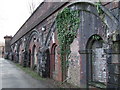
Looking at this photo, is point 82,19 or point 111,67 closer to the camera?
point 111,67

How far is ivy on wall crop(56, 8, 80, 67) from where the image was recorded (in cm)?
920

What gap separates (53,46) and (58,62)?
56.1 inches

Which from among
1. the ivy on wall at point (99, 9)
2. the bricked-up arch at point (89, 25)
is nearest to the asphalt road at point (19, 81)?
the bricked-up arch at point (89, 25)

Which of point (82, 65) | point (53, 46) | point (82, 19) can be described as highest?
point (82, 19)

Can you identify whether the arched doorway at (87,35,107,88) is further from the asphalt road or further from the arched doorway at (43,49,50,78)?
the arched doorway at (43,49,50,78)

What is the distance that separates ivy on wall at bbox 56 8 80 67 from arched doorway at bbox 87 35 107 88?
52.3 inches

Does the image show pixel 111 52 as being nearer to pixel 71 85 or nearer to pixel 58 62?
Result: pixel 71 85

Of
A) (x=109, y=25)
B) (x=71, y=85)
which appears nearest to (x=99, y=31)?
(x=109, y=25)

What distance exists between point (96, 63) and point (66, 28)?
2.64m

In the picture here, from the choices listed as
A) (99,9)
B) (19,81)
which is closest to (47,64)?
(19,81)

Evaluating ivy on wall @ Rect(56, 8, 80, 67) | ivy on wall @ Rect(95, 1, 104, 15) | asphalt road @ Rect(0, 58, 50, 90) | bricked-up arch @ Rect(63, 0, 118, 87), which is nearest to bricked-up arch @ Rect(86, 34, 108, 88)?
bricked-up arch @ Rect(63, 0, 118, 87)

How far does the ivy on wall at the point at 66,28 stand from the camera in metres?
9.20

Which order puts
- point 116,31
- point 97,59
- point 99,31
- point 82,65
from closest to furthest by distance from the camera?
point 116,31 < point 99,31 < point 97,59 < point 82,65

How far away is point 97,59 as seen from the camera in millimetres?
7965
